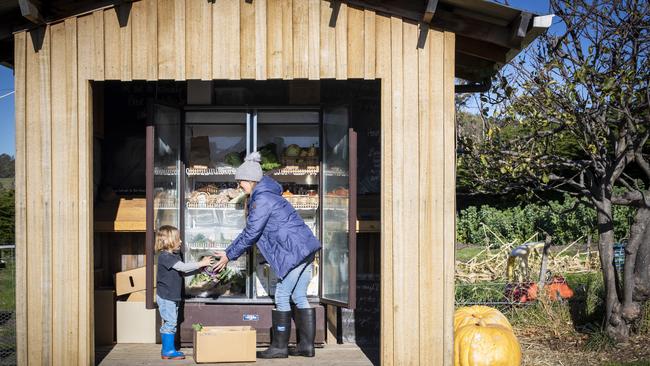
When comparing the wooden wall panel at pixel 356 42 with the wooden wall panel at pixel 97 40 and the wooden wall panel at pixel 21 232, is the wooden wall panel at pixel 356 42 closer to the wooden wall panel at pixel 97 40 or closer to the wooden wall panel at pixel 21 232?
the wooden wall panel at pixel 97 40

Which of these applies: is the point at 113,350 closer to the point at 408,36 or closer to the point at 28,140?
the point at 28,140

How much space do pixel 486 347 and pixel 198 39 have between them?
142 inches

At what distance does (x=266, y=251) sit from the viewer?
667cm

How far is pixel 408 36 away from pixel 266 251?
2347 millimetres

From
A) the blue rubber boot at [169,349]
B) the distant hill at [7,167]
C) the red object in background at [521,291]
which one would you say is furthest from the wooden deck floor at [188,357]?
the distant hill at [7,167]

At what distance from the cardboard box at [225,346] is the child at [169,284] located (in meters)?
0.33

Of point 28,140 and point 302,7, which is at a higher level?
point 302,7

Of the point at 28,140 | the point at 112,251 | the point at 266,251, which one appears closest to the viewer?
the point at 28,140

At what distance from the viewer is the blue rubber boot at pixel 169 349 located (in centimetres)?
659

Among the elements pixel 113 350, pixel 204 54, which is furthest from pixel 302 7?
pixel 113 350

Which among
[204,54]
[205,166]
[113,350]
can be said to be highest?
[204,54]

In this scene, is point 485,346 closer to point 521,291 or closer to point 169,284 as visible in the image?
point 521,291

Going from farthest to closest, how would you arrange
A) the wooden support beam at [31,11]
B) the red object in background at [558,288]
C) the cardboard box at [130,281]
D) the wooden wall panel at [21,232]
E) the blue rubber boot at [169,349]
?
1. the red object in background at [558,288]
2. the cardboard box at [130,281]
3. the blue rubber boot at [169,349]
4. the wooden wall panel at [21,232]
5. the wooden support beam at [31,11]

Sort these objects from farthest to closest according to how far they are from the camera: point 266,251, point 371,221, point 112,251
→ point 112,251, point 371,221, point 266,251
